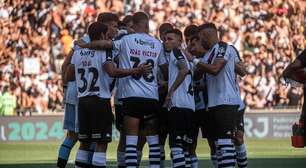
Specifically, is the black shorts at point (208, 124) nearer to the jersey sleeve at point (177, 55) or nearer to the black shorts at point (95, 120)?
the jersey sleeve at point (177, 55)

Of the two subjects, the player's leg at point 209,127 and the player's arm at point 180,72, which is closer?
the player's arm at point 180,72

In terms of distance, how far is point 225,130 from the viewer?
1384cm

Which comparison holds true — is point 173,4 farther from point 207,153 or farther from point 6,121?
point 207,153

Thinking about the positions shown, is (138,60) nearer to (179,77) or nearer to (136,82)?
(136,82)

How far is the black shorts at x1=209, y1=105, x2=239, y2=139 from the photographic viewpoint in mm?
13828

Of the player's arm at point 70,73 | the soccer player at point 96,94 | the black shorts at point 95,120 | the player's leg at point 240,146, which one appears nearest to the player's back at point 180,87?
the soccer player at point 96,94

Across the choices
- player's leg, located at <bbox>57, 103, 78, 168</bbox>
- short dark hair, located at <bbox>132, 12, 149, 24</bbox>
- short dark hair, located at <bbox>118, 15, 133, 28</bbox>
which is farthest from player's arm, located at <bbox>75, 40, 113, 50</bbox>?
player's leg, located at <bbox>57, 103, 78, 168</bbox>

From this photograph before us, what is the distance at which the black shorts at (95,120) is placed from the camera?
1361 centimetres

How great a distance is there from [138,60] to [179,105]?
92 cm

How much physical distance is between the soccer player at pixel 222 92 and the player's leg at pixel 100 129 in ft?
5.04

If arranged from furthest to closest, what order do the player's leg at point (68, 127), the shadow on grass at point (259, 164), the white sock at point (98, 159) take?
1. the shadow on grass at point (259, 164)
2. the player's leg at point (68, 127)
3. the white sock at point (98, 159)

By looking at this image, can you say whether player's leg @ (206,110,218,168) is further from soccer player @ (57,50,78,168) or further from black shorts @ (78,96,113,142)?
soccer player @ (57,50,78,168)

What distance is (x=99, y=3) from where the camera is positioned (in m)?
36.7

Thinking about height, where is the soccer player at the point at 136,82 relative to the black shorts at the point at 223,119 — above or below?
above
